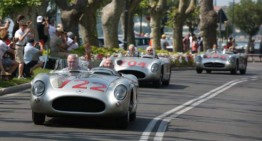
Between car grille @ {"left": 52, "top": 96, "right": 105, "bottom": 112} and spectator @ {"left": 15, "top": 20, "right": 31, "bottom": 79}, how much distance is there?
379 inches

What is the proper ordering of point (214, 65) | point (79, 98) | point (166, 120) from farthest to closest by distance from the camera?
1. point (214, 65)
2. point (166, 120)
3. point (79, 98)

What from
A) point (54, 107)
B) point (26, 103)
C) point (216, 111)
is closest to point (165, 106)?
point (216, 111)

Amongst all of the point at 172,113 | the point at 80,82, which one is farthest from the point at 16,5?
the point at 80,82

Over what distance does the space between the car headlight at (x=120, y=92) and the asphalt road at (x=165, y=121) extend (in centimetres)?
53

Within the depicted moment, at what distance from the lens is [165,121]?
15125 millimetres

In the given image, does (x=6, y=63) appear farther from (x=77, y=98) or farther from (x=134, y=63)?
(x=77, y=98)

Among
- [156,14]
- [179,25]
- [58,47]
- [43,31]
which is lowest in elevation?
[58,47]

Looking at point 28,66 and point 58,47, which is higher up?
point 58,47

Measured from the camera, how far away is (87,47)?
22.0 m

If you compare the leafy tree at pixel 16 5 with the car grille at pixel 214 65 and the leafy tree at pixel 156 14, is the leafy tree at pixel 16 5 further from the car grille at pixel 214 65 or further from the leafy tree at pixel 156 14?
the leafy tree at pixel 156 14

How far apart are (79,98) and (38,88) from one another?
684 mm

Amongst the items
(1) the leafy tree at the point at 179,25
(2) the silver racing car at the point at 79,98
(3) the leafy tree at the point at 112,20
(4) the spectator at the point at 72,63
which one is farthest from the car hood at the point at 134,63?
(1) the leafy tree at the point at 179,25

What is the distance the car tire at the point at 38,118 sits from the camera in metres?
13.6

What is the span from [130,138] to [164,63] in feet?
42.4
